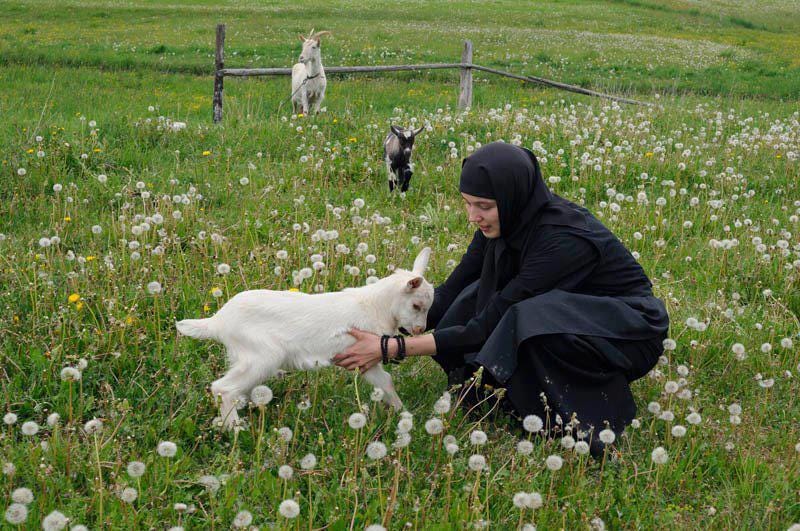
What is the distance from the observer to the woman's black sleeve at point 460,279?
200 inches

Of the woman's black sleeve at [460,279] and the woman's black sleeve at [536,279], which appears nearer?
the woman's black sleeve at [536,279]

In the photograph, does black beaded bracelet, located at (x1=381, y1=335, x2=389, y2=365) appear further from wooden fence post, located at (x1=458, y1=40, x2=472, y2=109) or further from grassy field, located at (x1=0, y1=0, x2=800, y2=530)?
wooden fence post, located at (x1=458, y1=40, x2=472, y2=109)

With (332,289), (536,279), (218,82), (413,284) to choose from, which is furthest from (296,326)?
(218,82)

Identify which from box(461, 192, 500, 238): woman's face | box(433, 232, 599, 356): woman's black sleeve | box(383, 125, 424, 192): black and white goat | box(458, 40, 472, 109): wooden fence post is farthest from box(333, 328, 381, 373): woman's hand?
box(458, 40, 472, 109): wooden fence post

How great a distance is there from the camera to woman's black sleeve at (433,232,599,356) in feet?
14.1

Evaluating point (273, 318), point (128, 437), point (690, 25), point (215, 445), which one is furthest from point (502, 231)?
point (690, 25)

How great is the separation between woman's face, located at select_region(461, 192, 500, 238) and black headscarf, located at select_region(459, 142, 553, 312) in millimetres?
25

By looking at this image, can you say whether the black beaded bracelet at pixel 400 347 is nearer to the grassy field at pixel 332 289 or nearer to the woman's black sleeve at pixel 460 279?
the grassy field at pixel 332 289

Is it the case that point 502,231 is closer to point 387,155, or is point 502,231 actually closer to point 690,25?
point 387,155

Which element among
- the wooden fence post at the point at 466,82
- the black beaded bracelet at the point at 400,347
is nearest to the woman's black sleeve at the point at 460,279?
the black beaded bracelet at the point at 400,347

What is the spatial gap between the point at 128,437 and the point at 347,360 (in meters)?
1.20

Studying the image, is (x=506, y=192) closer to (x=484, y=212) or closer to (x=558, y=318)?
(x=484, y=212)

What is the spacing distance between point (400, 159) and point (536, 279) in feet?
15.5

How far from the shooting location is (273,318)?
4156mm
